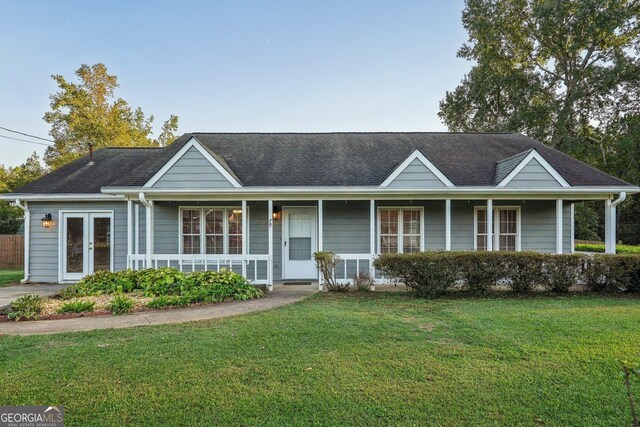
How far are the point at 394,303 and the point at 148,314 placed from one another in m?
4.72

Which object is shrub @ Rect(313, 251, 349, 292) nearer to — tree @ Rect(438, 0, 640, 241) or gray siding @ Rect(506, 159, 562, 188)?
gray siding @ Rect(506, 159, 562, 188)

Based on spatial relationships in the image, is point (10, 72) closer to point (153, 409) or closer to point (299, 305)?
point (299, 305)

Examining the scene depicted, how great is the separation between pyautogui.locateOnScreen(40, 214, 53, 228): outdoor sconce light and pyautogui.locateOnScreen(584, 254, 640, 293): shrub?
14.4m

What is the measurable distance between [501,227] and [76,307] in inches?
432

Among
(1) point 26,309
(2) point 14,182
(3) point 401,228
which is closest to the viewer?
(1) point 26,309

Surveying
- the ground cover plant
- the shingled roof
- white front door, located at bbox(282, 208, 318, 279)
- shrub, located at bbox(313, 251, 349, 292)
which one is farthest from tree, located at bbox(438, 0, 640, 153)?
the ground cover plant

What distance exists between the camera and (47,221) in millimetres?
10359

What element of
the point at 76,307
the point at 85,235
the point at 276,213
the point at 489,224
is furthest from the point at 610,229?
the point at 85,235

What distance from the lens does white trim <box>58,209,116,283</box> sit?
10.5 metres

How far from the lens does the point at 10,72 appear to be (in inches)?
698

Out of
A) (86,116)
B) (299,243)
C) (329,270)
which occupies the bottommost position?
(329,270)

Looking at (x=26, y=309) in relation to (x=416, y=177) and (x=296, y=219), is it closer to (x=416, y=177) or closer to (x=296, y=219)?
(x=296, y=219)

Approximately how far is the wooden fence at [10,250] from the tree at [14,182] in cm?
638

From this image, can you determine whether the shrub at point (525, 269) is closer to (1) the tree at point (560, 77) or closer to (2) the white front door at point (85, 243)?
(2) the white front door at point (85, 243)
